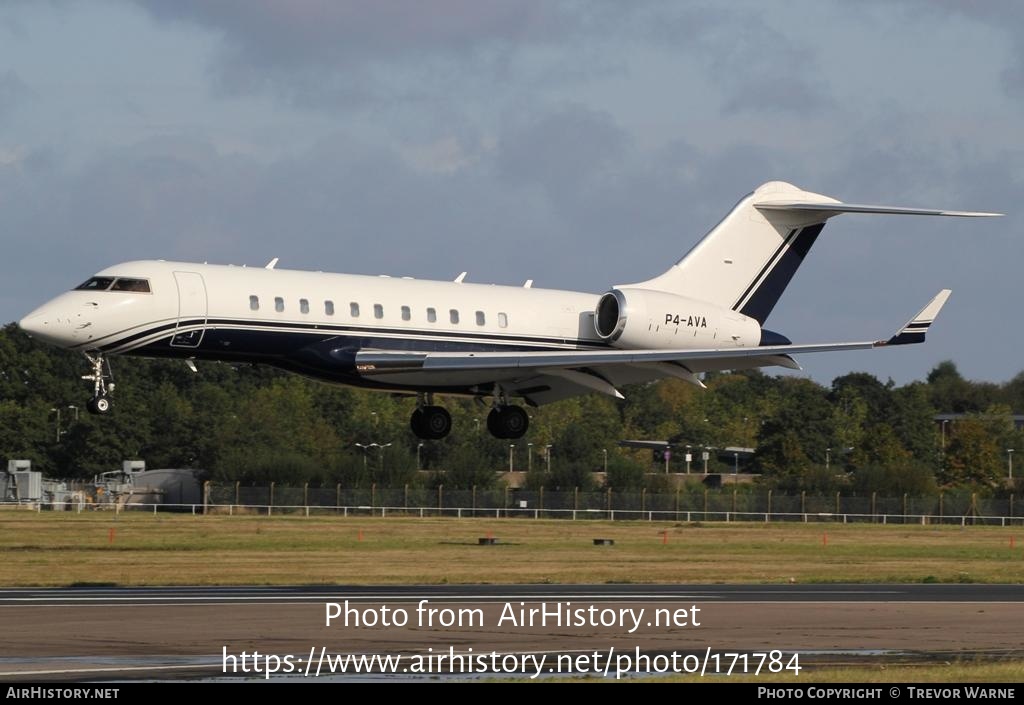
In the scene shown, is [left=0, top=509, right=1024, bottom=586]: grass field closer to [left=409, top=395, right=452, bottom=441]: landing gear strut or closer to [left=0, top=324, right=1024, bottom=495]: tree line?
[left=409, top=395, right=452, bottom=441]: landing gear strut

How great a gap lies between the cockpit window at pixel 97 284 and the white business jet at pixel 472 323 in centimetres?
3

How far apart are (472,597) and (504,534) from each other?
83.7 ft

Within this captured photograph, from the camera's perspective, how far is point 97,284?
3150 cm

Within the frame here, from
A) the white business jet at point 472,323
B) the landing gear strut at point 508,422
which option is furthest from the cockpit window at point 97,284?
the landing gear strut at point 508,422

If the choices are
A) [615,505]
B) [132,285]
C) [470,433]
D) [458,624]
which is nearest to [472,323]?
[132,285]

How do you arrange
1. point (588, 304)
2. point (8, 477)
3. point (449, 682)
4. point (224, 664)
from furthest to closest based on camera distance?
point (8, 477)
point (588, 304)
point (224, 664)
point (449, 682)

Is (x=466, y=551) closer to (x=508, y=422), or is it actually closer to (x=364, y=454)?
(x=508, y=422)

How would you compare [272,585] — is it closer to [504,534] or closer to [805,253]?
[805,253]

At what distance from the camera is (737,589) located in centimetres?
3158

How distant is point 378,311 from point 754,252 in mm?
10649

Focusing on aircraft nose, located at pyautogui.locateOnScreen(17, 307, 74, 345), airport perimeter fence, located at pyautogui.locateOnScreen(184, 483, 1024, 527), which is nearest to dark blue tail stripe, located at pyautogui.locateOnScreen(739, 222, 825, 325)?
aircraft nose, located at pyautogui.locateOnScreen(17, 307, 74, 345)

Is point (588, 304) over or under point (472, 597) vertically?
over
